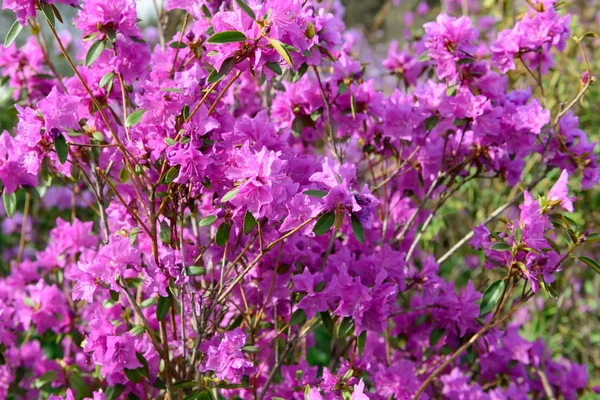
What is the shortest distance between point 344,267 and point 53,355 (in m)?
2.07

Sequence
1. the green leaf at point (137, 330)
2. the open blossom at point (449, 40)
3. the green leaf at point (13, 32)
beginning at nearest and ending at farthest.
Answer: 1. the green leaf at point (13, 32)
2. the green leaf at point (137, 330)
3. the open blossom at point (449, 40)

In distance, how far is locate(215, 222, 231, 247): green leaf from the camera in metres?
1.46

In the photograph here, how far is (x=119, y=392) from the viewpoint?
168cm

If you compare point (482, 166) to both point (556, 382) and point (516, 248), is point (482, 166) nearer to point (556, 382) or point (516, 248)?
point (516, 248)

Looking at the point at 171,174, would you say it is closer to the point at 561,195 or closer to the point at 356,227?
the point at 356,227

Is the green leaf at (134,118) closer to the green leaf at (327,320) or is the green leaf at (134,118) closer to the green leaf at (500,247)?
the green leaf at (327,320)

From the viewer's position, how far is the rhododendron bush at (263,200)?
1360 mm

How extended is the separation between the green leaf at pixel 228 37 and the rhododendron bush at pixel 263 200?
0.02 m

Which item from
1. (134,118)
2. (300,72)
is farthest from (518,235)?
(134,118)

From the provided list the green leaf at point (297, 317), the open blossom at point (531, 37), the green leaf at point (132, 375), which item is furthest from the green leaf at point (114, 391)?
the open blossom at point (531, 37)

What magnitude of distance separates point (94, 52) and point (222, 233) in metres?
0.55

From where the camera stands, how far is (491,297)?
1.59m

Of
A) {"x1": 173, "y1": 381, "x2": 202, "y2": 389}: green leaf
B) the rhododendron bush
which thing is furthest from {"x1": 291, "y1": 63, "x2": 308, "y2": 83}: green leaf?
{"x1": 173, "y1": 381, "x2": 202, "y2": 389}: green leaf

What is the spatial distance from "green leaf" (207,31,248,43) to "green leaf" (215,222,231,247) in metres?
0.45
